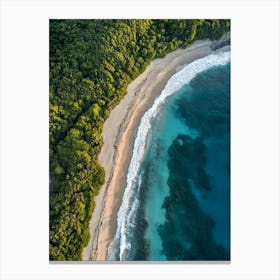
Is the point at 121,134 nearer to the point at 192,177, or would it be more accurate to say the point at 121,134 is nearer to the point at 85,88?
the point at 85,88

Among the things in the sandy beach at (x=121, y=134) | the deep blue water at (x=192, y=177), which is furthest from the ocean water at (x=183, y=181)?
the sandy beach at (x=121, y=134)

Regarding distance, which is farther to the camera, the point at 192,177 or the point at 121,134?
the point at 121,134

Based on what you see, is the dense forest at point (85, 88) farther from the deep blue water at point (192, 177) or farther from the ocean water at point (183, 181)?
the deep blue water at point (192, 177)

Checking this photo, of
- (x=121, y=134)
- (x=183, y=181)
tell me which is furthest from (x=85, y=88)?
(x=183, y=181)
